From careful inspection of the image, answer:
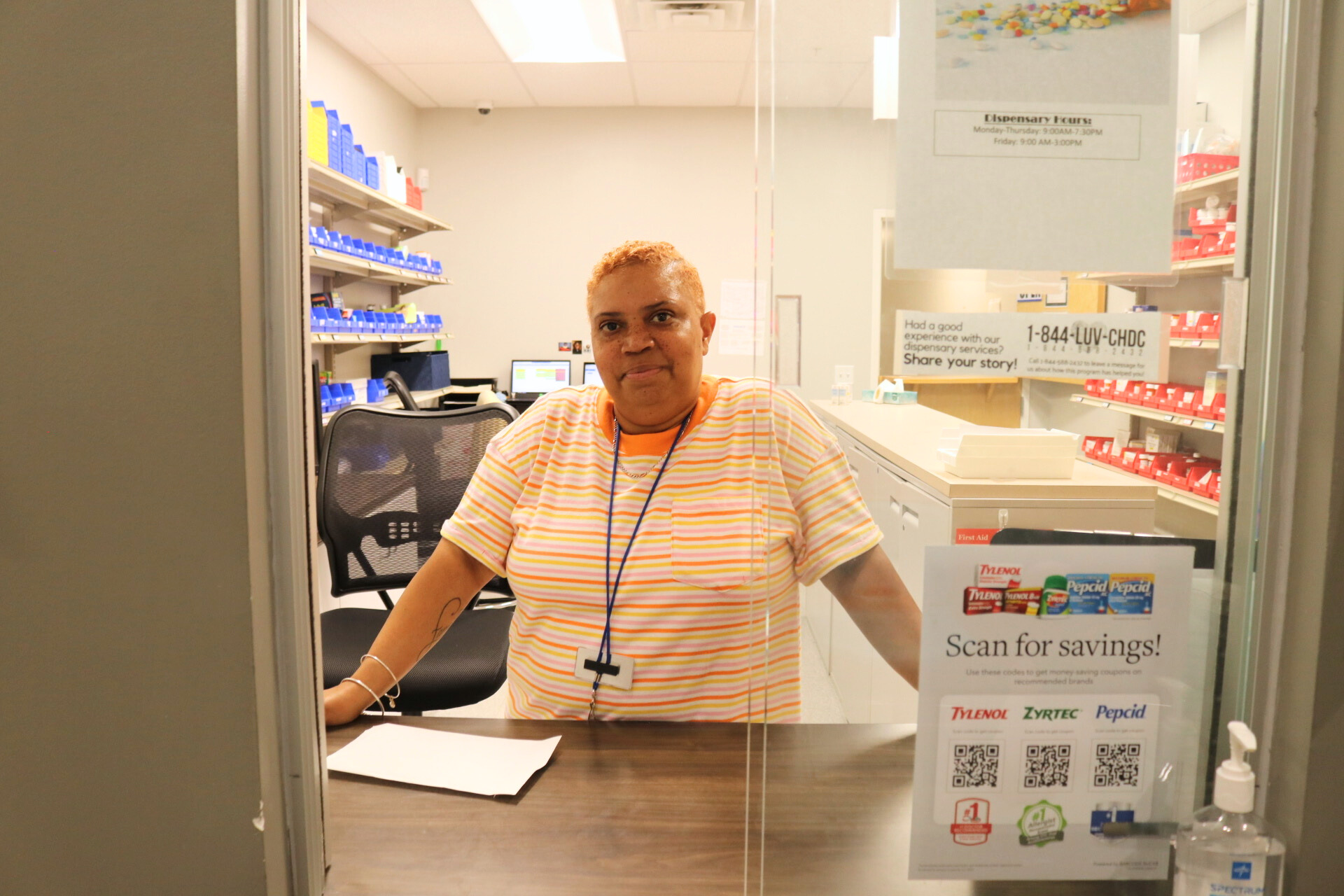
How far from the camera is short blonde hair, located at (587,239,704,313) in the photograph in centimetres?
145

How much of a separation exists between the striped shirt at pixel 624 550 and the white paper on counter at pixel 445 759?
0.25 meters

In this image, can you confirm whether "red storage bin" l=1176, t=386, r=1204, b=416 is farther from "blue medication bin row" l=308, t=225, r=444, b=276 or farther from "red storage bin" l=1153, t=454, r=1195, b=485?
"blue medication bin row" l=308, t=225, r=444, b=276

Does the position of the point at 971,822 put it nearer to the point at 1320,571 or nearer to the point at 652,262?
the point at 1320,571

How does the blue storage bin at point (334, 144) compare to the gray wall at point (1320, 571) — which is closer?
the gray wall at point (1320, 571)

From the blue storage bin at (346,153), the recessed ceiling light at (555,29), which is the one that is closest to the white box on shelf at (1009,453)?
the blue storage bin at (346,153)

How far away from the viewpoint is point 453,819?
759mm

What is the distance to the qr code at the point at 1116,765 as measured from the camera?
566 millimetres

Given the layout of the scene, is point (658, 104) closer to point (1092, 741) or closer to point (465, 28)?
point (465, 28)

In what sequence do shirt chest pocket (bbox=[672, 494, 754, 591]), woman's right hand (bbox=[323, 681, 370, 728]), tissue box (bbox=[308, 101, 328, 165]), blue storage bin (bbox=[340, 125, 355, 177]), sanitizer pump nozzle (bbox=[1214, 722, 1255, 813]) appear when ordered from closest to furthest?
sanitizer pump nozzle (bbox=[1214, 722, 1255, 813]) < woman's right hand (bbox=[323, 681, 370, 728]) < shirt chest pocket (bbox=[672, 494, 754, 591]) < tissue box (bbox=[308, 101, 328, 165]) < blue storage bin (bbox=[340, 125, 355, 177])

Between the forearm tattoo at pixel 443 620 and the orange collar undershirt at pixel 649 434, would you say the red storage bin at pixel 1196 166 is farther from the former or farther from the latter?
the forearm tattoo at pixel 443 620

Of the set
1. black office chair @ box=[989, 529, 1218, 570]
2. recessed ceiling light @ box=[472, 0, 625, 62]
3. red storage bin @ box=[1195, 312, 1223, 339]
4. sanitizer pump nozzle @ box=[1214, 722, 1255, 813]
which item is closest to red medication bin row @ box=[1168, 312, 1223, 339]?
red storage bin @ box=[1195, 312, 1223, 339]

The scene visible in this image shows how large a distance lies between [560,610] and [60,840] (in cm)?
75

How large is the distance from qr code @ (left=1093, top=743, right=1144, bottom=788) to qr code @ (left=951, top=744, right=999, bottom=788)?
A: 7 centimetres

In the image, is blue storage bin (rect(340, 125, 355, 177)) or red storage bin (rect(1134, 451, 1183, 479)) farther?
blue storage bin (rect(340, 125, 355, 177))
